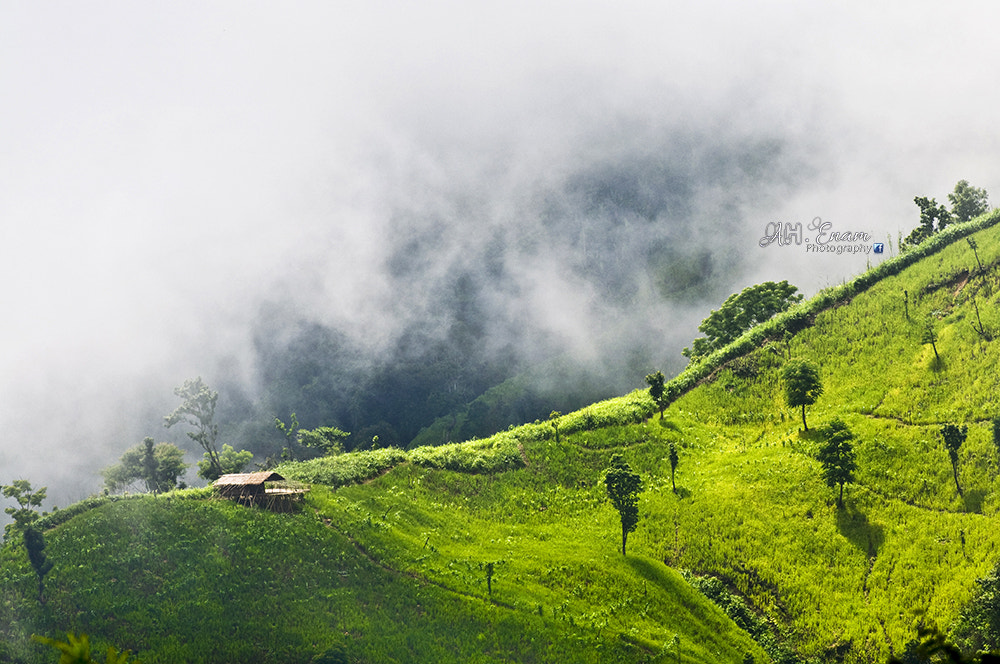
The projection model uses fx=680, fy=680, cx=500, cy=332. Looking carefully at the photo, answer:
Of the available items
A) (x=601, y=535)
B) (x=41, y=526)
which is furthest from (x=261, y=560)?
(x=601, y=535)

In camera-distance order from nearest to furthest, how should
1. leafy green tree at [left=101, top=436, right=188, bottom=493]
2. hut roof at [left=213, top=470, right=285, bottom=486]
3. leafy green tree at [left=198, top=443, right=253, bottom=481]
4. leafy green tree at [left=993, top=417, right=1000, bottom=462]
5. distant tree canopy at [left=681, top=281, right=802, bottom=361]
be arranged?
leafy green tree at [left=993, top=417, right=1000, bottom=462], hut roof at [left=213, top=470, right=285, bottom=486], leafy green tree at [left=101, top=436, right=188, bottom=493], leafy green tree at [left=198, top=443, right=253, bottom=481], distant tree canopy at [left=681, top=281, right=802, bottom=361]

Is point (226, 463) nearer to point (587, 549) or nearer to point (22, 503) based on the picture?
point (22, 503)

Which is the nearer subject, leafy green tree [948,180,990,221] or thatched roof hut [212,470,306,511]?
thatched roof hut [212,470,306,511]

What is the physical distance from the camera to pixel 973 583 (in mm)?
48188

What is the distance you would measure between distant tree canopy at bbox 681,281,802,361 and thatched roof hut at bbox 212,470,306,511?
66.0m

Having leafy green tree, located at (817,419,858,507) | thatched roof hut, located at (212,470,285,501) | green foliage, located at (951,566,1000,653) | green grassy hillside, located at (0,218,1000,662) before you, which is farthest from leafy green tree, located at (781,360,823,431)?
thatched roof hut, located at (212,470,285,501)

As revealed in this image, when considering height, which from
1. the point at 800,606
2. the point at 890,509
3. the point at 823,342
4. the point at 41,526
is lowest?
the point at 800,606

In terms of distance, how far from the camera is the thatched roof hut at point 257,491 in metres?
59.2

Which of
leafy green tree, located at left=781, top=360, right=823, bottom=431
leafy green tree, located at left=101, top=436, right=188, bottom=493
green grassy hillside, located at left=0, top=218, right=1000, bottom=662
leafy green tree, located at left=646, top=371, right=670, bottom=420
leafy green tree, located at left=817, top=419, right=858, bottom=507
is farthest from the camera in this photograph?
leafy green tree, located at left=101, top=436, right=188, bottom=493

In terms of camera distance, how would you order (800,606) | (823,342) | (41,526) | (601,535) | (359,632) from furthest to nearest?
(823,342) → (601,535) → (41,526) → (800,606) → (359,632)

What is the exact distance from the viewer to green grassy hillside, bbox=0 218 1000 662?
155 feet

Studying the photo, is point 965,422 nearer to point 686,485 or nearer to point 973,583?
point 973,583

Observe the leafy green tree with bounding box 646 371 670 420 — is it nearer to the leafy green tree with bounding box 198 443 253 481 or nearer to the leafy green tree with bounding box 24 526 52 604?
the leafy green tree with bounding box 198 443 253 481

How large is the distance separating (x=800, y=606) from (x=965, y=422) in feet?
89.4
